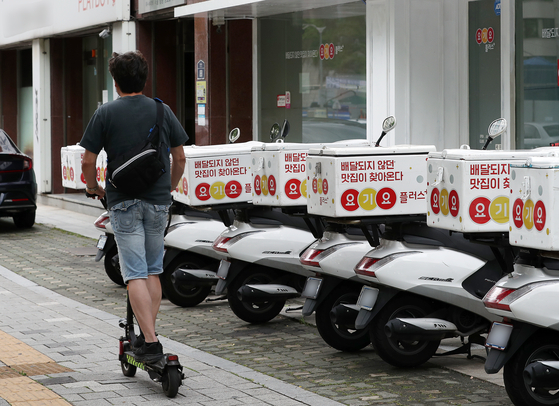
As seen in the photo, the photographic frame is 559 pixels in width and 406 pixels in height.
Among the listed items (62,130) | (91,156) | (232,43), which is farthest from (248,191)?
(62,130)

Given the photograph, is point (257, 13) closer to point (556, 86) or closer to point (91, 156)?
point (556, 86)

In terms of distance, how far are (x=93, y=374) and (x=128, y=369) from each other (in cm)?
27

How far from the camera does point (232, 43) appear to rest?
555 inches

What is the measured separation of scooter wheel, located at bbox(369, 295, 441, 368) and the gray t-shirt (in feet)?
4.98

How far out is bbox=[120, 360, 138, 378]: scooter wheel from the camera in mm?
5645

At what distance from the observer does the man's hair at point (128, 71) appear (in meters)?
5.39

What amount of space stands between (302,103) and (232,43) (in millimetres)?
1563

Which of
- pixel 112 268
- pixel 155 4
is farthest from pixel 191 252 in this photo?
pixel 155 4

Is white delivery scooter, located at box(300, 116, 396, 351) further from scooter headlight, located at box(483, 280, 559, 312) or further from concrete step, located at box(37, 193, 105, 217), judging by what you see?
concrete step, located at box(37, 193, 105, 217)

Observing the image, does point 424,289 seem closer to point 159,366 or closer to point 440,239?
point 440,239

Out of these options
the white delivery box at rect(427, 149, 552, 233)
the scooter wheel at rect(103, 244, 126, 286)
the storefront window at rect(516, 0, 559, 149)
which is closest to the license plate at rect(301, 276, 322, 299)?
the white delivery box at rect(427, 149, 552, 233)

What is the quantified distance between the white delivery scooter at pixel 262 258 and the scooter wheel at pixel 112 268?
206 cm

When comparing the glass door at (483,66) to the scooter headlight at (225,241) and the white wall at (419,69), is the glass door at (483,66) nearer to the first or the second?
the white wall at (419,69)

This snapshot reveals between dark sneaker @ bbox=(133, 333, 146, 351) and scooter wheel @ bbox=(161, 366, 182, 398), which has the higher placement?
dark sneaker @ bbox=(133, 333, 146, 351)
